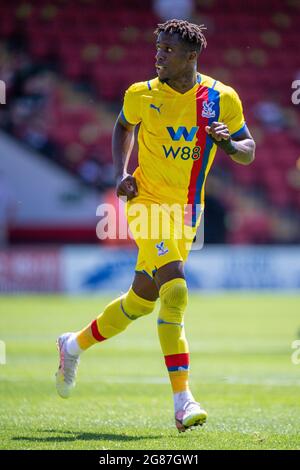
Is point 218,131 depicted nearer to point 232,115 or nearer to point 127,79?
point 232,115

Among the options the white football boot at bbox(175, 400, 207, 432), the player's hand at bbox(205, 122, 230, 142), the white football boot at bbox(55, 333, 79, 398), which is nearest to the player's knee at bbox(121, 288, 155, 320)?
the white football boot at bbox(55, 333, 79, 398)

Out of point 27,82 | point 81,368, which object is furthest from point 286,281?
point 81,368

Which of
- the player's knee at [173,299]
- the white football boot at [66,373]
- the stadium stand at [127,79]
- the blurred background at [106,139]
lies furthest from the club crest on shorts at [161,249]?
the stadium stand at [127,79]

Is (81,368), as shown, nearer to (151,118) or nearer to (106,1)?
(151,118)

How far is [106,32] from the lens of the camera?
25.6 metres

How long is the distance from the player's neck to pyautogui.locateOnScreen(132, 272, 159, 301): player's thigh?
127 cm

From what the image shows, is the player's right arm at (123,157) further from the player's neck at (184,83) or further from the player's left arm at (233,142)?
the player's left arm at (233,142)

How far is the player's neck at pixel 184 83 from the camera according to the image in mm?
6320

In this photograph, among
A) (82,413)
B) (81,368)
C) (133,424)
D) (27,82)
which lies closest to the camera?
(133,424)

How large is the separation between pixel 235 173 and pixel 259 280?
3758 mm

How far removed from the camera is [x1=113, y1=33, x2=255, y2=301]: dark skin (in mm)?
5953

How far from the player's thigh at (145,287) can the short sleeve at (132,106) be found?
1.07 meters

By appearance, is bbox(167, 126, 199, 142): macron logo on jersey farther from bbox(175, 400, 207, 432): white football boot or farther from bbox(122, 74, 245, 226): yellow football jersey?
bbox(175, 400, 207, 432): white football boot

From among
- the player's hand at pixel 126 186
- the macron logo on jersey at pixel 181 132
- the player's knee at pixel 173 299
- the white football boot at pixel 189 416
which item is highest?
the macron logo on jersey at pixel 181 132
